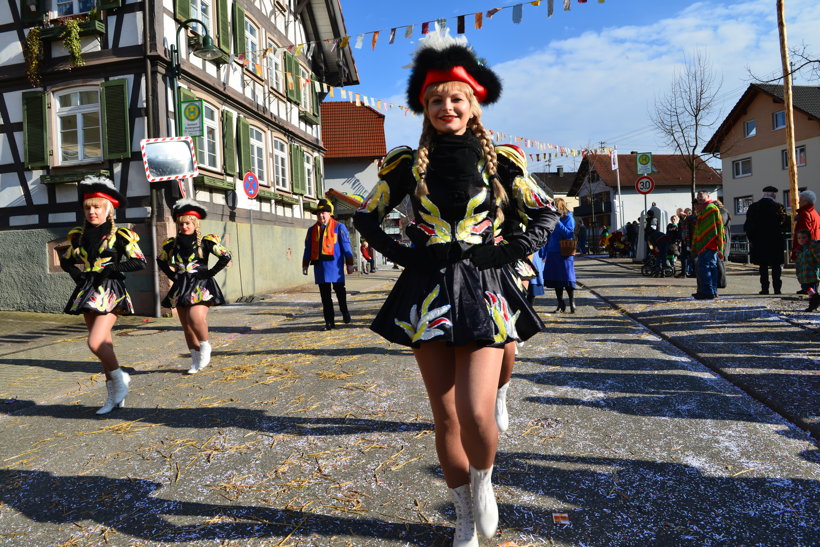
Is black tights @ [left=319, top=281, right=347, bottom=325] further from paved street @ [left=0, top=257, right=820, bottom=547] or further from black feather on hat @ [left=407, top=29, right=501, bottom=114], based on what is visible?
black feather on hat @ [left=407, top=29, right=501, bottom=114]

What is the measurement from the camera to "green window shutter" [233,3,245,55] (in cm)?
1504

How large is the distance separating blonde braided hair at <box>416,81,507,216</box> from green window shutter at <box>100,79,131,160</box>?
11.0 m

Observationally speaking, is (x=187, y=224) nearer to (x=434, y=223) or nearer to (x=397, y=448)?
(x=397, y=448)

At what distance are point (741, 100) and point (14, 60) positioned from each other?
39.0m

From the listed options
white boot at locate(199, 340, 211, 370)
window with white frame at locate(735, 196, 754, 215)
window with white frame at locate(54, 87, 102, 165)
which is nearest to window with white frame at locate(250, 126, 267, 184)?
window with white frame at locate(54, 87, 102, 165)

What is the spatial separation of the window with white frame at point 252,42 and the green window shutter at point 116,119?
4544mm

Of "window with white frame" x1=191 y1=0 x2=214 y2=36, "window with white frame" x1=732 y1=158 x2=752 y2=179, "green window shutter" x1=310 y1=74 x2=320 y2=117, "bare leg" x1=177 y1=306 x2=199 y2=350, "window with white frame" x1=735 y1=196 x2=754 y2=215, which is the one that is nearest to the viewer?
"bare leg" x1=177 y1=306 x2=199 y2=350

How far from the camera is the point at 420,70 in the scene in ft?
8.54

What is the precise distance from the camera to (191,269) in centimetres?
600

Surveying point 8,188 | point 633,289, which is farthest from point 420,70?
point 8,188

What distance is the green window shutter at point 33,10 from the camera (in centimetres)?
1229

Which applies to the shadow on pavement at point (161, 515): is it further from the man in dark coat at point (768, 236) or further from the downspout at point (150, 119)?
the man in dark coat at point (768, 236)

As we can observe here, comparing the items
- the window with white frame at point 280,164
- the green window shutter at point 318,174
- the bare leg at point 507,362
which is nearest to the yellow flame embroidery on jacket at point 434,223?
the bare leg at point 507,362

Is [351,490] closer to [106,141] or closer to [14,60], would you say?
[106,141]
